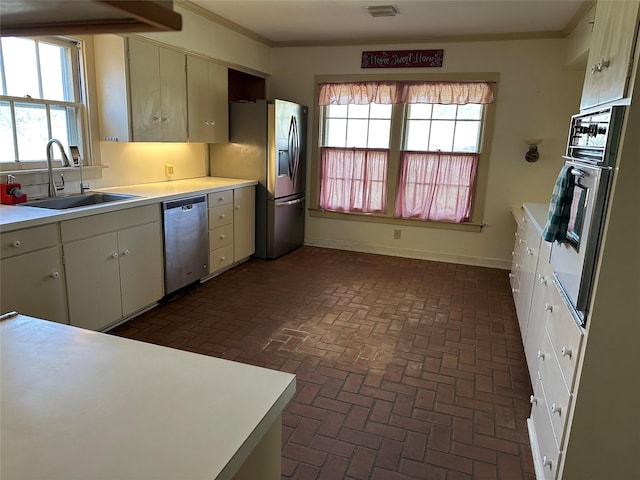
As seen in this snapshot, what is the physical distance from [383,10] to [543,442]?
3435mm

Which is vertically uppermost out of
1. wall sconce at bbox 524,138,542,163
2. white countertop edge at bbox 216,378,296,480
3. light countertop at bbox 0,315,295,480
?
wall sconce at bbox 524,138,542,163

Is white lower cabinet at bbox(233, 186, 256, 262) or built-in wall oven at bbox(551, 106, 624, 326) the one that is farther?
white lower cabinet at bbox(233, 186, 256, 262)

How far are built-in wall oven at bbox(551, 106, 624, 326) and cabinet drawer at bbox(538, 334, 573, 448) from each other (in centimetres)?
31

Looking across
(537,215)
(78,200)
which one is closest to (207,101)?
(78,200)

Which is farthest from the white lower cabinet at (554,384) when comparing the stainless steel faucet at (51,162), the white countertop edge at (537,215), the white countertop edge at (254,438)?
the stainless steel faucet at (51,162)

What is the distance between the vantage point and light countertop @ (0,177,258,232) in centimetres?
243

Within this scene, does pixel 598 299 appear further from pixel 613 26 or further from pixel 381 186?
pixel 381 186

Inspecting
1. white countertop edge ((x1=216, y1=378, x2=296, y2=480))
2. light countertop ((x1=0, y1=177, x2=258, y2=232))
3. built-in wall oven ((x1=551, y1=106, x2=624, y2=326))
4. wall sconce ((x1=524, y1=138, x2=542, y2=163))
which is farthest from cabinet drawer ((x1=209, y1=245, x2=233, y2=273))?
white countertop edge ((x1=216, y1=378, x2=296, y2=480))

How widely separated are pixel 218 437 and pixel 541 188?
4.80m

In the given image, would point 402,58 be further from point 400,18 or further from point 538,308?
point 538,308

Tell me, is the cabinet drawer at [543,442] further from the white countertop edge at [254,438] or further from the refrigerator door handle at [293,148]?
the refrigerator door handle at [293,148]

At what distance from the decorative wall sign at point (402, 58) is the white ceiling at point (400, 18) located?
14cm

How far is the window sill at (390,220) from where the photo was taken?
5044 mm

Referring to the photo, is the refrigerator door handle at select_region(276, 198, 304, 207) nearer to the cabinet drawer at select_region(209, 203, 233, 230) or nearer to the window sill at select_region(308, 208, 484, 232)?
the window sill at select_region(308, 208, 484, 232)
